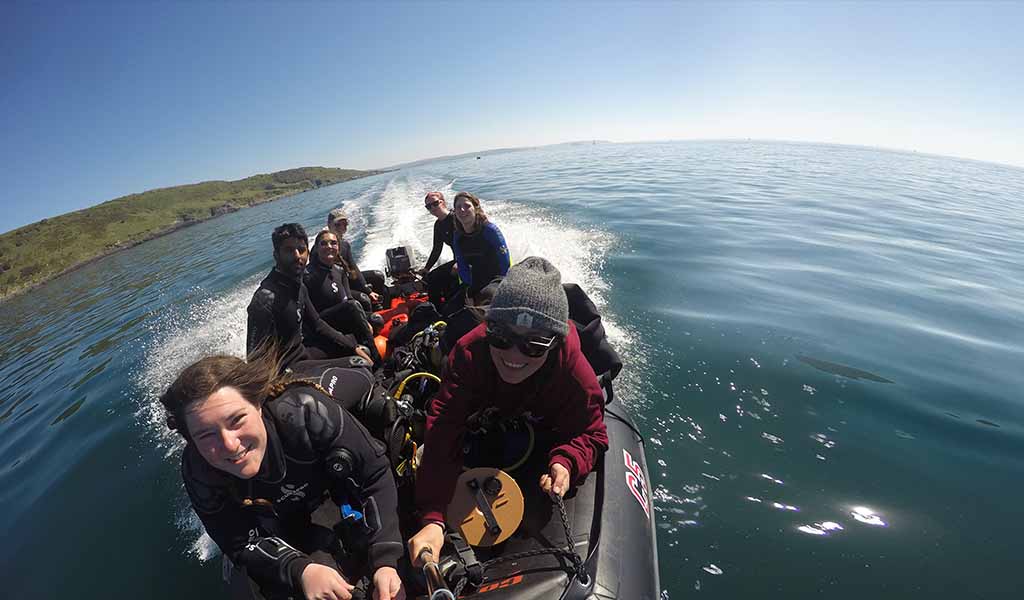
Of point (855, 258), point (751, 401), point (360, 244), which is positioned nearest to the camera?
point (751, 401)

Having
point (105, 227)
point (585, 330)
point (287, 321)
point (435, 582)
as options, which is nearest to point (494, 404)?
point (435, 582)

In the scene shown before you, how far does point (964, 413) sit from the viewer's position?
3809 mm

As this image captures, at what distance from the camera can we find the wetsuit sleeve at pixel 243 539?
1.75 meters

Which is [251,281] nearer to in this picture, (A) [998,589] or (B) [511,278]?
(B) [511,278]

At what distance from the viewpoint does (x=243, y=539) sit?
189 centimetres

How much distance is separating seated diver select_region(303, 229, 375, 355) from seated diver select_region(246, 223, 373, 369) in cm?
44

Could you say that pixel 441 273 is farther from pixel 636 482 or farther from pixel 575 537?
pixel 575 537

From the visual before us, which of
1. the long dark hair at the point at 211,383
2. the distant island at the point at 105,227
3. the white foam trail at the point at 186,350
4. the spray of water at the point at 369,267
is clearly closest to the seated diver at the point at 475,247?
the spray of water at the point at 369,267

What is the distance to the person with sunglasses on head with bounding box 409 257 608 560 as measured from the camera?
183cm

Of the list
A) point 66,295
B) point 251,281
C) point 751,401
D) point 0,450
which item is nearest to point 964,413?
point 751,401

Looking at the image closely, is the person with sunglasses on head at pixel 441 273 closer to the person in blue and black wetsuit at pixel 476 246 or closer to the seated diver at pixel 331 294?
the person in blue and black wetsuit at pixel 476 246

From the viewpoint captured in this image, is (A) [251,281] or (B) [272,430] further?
(A) [251,281]

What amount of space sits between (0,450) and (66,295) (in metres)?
22.5

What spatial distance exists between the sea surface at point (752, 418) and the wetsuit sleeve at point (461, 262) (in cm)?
252
